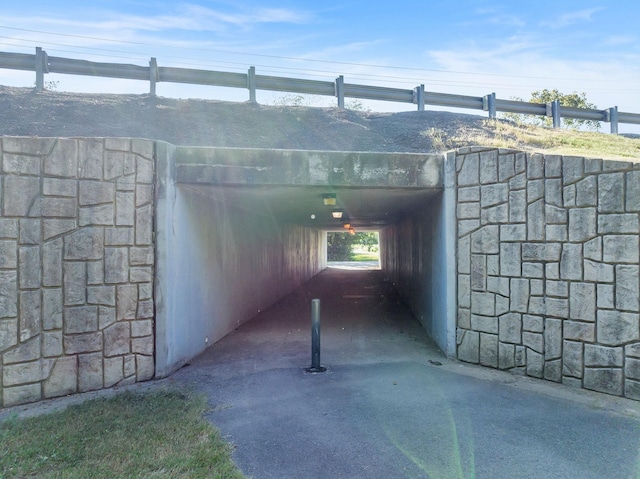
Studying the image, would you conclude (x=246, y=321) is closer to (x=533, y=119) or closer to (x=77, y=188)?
(x=77, y=188)

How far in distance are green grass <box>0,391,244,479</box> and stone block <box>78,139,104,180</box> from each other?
2552mm

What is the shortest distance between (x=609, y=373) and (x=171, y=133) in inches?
339

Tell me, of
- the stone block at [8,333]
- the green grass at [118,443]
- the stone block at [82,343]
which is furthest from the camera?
the stone block at [82,343]

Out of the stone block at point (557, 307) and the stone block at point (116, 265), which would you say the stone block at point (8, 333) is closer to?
the stone block at point (116, 265)

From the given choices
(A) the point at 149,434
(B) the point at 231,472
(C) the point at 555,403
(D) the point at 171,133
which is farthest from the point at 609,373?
(D) the point at 171,133

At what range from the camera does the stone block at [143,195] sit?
4887 mm

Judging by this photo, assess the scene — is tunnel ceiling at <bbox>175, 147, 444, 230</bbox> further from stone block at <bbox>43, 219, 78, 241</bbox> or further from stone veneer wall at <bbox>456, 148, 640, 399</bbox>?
stone block at <bbox>43, 219, 78, 241</bbox>

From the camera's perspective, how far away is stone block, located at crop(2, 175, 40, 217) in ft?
13.9

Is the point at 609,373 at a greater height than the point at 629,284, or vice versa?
the point at 629,284

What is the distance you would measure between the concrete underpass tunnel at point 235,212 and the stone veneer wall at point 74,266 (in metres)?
0.27

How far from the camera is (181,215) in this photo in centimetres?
545

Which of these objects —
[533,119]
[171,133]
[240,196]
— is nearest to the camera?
[240,196]

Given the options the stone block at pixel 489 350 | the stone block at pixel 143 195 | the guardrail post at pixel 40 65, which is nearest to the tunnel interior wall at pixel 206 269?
Answer: the stone block at pixel 143 195

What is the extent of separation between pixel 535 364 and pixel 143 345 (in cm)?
488
